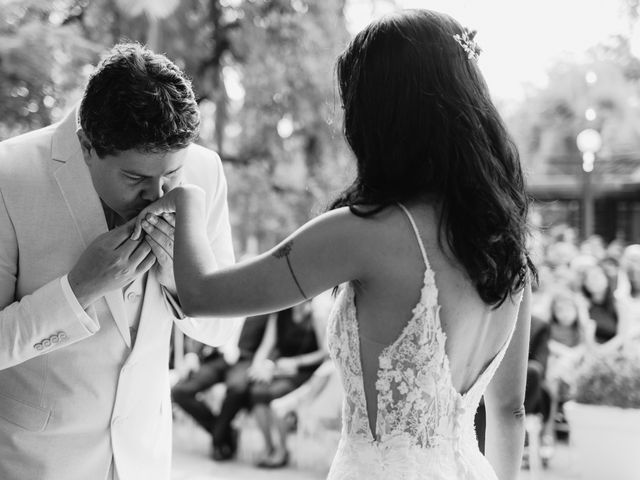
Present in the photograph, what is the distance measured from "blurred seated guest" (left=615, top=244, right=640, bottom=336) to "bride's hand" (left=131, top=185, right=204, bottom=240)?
6280 mm

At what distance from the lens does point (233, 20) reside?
316 inches

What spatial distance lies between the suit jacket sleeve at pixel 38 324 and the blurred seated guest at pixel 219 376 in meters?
5.24

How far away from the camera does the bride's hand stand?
1805 mm

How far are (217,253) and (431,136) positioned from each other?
85 cm

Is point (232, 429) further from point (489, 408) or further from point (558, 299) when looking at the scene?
point (489, 408)

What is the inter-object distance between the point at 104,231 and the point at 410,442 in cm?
94

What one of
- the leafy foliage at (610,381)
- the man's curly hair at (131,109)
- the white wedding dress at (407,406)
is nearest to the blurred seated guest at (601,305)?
the leafy foliage at (610,381)

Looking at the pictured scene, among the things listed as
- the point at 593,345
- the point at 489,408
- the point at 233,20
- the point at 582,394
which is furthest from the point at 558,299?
the point at 489,408

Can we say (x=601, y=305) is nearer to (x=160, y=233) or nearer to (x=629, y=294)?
(x=629, y=294)

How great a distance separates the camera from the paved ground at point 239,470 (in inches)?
252

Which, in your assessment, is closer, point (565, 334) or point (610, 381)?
point (610, 381)

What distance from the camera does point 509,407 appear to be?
1948 mm

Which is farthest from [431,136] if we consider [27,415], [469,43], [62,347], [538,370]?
[538,370]

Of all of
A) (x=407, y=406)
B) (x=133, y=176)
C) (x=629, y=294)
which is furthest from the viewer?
→ (x=629, y=294)
